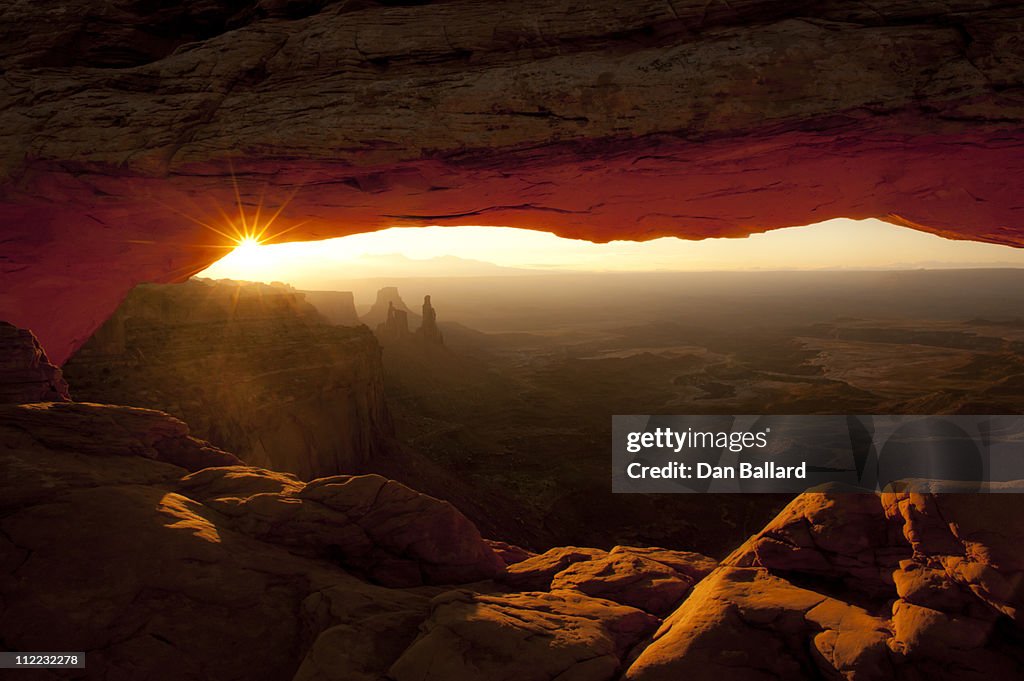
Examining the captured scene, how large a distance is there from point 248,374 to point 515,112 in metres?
18.3

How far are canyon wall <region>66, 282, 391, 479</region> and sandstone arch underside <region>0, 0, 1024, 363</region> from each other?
9833 millimetres

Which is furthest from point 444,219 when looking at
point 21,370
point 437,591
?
point 21,370

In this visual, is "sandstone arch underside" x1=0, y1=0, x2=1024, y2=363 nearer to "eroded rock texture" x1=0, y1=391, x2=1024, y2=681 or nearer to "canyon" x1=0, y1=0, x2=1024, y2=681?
"canyon" x1=0, y1=0, x2=1024, y2=681

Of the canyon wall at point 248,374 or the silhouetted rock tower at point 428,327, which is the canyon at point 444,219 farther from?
the silhouetted rock tower at point 428,327

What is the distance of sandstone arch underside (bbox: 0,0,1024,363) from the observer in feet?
18.1

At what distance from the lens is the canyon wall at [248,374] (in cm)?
1666

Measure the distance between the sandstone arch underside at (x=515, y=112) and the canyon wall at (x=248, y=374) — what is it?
9.83 m

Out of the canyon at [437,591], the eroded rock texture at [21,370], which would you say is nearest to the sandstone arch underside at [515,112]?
the eroded rock texture at [21,370]

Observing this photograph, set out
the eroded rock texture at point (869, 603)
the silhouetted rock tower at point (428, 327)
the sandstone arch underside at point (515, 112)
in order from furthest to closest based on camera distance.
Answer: the silhouetted rock tower at point (428, 327) < the sandstone arch underside at point (515, 112) < the eroded rock texture at point (869, 603)

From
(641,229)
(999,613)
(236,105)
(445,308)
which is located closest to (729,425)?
(641,229)

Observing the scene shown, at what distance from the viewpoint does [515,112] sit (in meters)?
6.30

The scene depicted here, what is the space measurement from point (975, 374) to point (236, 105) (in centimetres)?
7042

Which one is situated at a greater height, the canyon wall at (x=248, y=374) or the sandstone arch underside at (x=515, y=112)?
the sandstone arch underside at (x=515, y=112)

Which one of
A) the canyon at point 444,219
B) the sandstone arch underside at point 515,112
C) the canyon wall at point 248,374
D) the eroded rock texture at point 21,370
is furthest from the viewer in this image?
the canyon wall at point 248,374
